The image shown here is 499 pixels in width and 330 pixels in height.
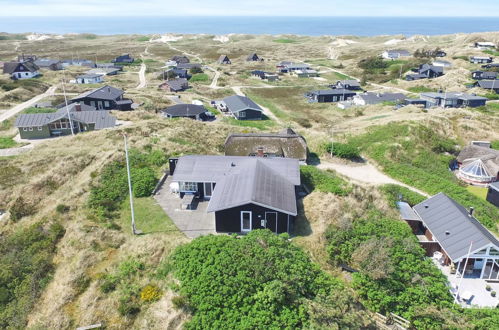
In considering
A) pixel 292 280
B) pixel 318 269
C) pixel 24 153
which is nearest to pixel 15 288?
pixel 292 280

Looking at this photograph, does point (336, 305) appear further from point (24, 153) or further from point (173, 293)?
point (24, 153)

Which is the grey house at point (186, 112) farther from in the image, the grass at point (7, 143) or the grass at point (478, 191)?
the grass at point (478, 191)

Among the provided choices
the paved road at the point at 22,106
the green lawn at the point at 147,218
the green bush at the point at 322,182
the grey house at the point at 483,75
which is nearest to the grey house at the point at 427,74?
the grey house at the point at 483,75

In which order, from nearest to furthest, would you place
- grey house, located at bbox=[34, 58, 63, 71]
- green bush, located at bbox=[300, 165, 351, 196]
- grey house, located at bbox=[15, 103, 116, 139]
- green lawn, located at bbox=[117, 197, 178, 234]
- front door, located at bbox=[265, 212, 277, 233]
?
front door, located at bbox=[265, 212, 277, 233] → green lawn, located at bbox=[117, 197, 178, 234] → green bush, located at bbox=[300, 165, 351, 196] → grey house, located at bbox=[15, 103, 116, 139] → grey house, located at bbox=[34, 58, 63, 71]

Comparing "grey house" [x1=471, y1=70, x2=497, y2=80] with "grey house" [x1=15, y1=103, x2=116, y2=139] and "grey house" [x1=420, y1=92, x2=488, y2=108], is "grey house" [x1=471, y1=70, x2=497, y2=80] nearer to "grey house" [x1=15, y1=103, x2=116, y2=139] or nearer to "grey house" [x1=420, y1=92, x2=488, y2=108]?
"grey house" [x1=420, y1=92, x2=488, y2=108]

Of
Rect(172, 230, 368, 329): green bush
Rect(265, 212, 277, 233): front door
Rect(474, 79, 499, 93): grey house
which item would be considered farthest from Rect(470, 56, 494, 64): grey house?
Rect(172, 230, 368, 329): green bush
